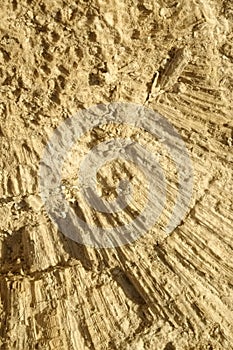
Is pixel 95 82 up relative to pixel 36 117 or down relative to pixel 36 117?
up

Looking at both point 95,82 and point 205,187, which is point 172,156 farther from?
point 95,82

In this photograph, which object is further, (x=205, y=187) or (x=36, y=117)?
(x=36, y=117)

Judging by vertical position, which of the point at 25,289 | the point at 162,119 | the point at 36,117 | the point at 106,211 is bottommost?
the point at 25,289

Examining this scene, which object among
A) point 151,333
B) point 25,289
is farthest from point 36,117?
point 151,333

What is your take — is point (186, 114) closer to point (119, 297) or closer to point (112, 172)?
point (112, 172)

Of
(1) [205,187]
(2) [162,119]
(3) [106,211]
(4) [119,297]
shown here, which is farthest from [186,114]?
(4) [119,297]

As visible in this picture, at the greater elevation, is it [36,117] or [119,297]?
[36,117]
